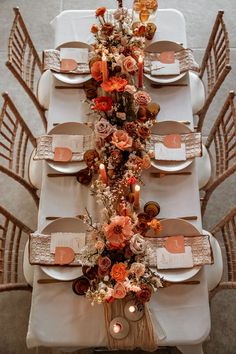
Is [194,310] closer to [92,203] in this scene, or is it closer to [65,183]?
[92,203]

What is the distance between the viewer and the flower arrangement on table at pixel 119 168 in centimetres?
195

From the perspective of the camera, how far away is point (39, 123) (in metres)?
3.81

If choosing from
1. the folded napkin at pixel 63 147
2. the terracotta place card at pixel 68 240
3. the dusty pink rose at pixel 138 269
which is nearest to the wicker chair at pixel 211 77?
the folded napkin at pixel 63 147

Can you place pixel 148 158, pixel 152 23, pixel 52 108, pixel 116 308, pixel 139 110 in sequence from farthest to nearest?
A: pixel 152 23, pixel 52 108, pixel 139 110, pixel 148 158, pixel 116 308

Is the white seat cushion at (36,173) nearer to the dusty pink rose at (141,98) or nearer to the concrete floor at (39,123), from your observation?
the concrete floor at (39,123)

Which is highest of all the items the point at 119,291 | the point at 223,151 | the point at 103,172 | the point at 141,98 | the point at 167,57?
the point at 167,57

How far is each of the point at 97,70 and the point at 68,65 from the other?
364mm

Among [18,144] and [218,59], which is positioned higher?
[218,59]

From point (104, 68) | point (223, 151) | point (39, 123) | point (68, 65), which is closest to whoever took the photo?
point (104, 68)

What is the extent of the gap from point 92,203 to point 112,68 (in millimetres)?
813

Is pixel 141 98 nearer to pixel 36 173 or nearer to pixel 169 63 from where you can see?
pixel 169 63

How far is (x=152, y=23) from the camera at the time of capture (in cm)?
294

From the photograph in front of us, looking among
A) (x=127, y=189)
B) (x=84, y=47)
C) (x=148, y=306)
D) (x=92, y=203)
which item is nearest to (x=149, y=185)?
(x=127, y=189)

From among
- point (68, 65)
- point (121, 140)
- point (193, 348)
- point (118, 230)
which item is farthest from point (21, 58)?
point (193, 348)
